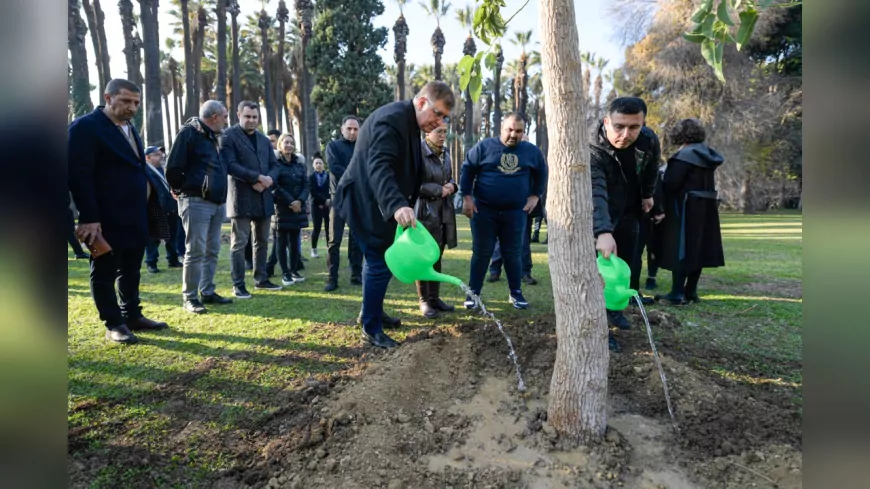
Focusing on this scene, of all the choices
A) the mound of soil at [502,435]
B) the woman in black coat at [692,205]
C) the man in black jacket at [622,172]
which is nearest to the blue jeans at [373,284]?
the mound of soil at [502,435]

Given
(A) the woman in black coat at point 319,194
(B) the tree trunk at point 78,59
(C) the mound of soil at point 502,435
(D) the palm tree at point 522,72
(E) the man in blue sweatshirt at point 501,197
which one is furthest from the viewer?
(D) the palm tree at point 522,72

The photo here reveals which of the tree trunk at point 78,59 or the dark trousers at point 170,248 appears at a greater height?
the tree trunk at point 78,59

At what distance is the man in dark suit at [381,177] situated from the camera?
10.7 ft

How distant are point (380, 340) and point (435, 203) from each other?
160 centimetres

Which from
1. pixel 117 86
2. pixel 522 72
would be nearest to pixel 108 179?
pixel 117 86

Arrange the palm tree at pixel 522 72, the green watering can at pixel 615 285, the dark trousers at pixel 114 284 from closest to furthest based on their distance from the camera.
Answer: the green watering can at pixel 615 285 → the dark trousers at pixel 114 284 → the palm tree at pixel 522 72

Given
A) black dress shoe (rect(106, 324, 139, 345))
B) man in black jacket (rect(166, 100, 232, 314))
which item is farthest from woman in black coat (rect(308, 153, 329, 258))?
black dress shoe (rect(106, 324, 139, 345))

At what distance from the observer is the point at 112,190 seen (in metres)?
3.50

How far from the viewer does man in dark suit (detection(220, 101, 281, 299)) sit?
4.91 meters

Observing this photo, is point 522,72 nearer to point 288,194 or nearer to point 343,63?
point 343,63

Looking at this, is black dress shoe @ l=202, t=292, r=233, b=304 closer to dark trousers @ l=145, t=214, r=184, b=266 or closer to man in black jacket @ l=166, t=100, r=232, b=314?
man in black jacket @ l=166, t=100, r=232, b=314

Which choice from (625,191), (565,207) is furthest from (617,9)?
(565,207)

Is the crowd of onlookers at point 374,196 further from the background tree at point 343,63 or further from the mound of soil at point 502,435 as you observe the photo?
the background tree at point 343,63
